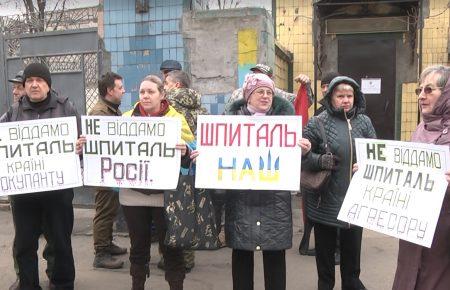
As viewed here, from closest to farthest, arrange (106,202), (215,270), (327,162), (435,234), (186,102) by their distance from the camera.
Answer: (435,234), (327,162), (186,102), (215,270), (106,202)

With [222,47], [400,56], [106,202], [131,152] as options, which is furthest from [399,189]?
[400,56]

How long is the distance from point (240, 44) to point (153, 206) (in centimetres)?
310

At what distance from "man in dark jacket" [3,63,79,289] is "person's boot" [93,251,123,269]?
0.87 m

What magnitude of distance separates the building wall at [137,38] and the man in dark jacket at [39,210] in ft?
8.25

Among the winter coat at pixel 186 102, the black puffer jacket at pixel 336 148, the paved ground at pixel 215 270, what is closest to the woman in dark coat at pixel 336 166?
the black puffer jacket at pixel 336 148

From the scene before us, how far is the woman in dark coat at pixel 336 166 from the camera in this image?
380 cm

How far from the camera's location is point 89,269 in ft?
16.5

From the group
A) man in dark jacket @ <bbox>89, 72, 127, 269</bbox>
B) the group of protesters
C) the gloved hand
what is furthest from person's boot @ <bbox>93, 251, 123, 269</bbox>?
the gloved hand

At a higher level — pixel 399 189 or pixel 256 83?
pixel 256 83

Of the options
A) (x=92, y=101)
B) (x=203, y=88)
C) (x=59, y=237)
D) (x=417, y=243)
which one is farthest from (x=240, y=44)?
(x=417, y=243)

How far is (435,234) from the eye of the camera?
273 centimetres

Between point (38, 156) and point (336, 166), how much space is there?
2.33m

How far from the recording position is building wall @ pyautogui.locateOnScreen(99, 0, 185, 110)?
6.45 meters

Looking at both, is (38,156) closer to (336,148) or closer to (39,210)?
(39,210)
